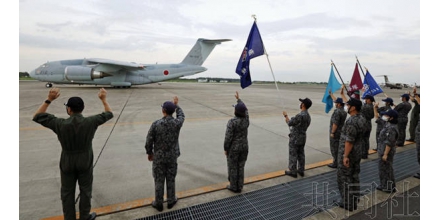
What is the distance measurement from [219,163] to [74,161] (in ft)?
10.8

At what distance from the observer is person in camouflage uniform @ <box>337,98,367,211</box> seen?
11.7 feet

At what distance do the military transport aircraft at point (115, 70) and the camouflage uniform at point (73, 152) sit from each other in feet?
73.3

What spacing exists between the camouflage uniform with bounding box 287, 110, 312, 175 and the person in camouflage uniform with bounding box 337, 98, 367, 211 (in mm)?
967

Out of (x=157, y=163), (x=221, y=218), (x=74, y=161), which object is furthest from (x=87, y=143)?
(x=221, y=218)

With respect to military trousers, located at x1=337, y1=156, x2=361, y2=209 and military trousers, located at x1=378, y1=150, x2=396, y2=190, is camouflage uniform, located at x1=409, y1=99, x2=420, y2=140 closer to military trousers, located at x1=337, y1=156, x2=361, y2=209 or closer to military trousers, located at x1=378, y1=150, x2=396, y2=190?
military trousers, located at x1=378, y1=150, x2=396, y2=190

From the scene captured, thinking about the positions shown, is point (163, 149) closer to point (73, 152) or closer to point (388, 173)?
point (73, 152)

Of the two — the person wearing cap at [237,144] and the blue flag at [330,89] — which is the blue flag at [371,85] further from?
the person wearing cap at [237,144]

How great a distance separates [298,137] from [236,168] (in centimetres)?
161

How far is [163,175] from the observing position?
3541 millimetres

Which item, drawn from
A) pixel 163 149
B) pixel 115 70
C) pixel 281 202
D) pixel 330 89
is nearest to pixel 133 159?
pixel 163 149

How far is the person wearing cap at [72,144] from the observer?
113 inches

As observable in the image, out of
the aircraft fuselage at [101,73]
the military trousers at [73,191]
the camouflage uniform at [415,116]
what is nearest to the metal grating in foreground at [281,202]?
the military trousers at [73,191]

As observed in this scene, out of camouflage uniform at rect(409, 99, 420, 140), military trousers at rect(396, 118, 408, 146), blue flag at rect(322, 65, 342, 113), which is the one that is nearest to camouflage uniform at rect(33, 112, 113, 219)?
blue flag at rect(322, 65, 342, 113)

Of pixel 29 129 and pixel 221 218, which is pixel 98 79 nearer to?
pixel 29 129
